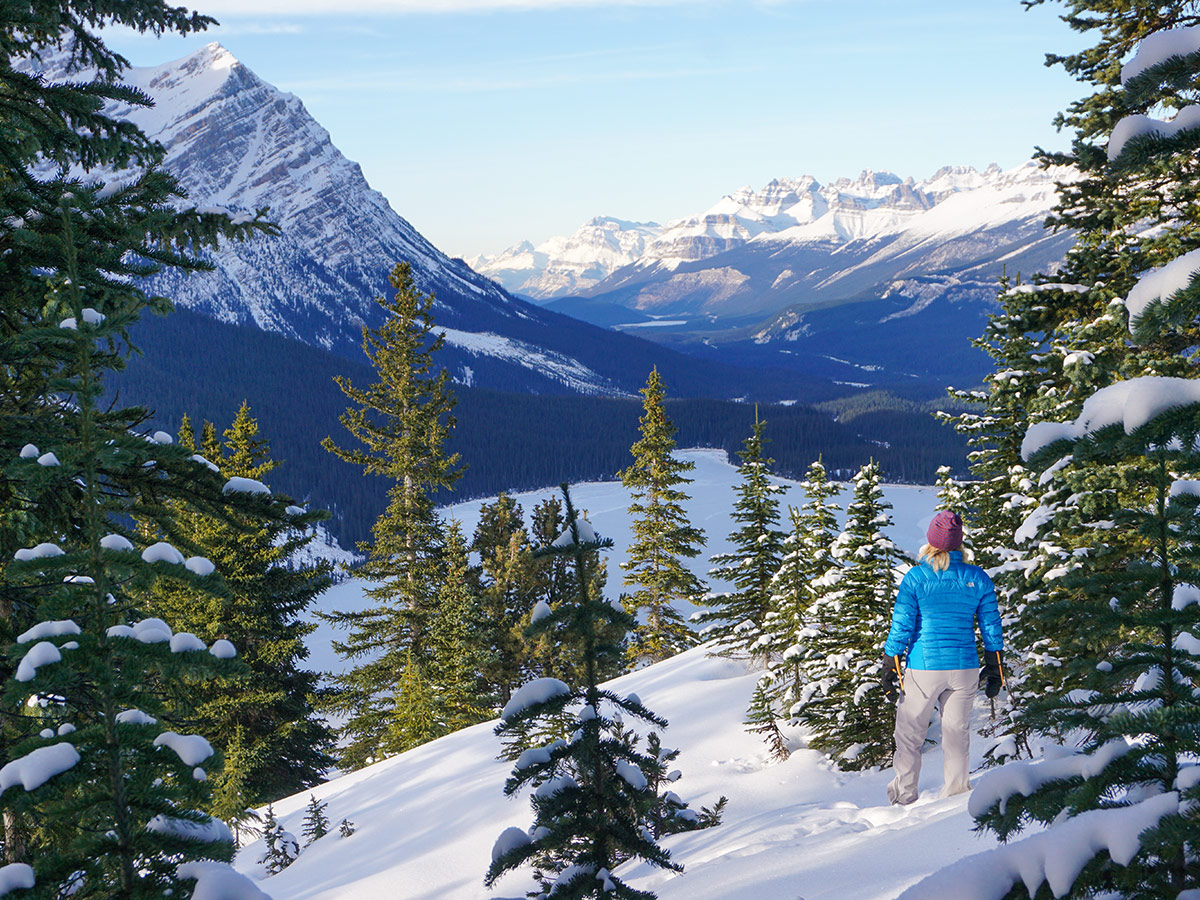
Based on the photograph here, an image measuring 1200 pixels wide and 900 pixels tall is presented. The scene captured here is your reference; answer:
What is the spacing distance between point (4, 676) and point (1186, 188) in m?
12.0

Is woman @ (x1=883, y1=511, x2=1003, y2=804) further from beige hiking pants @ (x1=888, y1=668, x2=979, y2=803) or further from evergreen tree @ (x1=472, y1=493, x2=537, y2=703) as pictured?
evergreen tree @ (x1=472, y1=493, x2=537, y2=703)

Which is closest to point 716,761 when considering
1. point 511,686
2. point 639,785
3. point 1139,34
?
point 639,785

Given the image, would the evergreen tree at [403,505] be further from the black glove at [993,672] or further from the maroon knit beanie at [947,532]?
the black glove at [993,672]

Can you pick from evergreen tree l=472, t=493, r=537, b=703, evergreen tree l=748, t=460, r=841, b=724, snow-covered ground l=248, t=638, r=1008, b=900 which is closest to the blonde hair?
snow-covered ground l=248, t=638, r=1008, b=900

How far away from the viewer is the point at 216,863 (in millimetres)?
3242

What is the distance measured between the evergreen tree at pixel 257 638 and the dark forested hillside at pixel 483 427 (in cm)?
10788

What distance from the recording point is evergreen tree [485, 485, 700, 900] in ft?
15.0

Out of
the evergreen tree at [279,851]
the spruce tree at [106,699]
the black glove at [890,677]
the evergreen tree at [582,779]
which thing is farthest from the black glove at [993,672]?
the evergreen tree at [279,851]

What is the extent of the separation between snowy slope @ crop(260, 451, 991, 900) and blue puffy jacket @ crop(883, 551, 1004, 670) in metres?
1.27

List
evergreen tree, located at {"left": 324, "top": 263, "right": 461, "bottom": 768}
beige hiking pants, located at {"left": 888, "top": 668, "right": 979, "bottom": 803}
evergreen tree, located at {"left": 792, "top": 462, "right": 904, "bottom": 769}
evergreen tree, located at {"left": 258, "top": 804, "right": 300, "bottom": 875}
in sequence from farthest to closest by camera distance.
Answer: evergreen tree, located at {"left": 324, "top": 263, "right": 461, "bottom": 768}
evergreen tree, located at {"left": 258, "top": 804, "right": 300, "bottom": 875}
evergreen tree, located at {"left": 792, "top": 462, "right": 904, "bottom": 769}
beige hiking pants, located at {"left": 888, "top": 668, "right": 979, "bottom": 803}

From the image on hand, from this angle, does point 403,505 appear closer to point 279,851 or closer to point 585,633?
point 279,851

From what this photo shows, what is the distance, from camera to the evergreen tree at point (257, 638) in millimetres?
18672

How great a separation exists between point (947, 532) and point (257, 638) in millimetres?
18305

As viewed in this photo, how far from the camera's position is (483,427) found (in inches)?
6678
